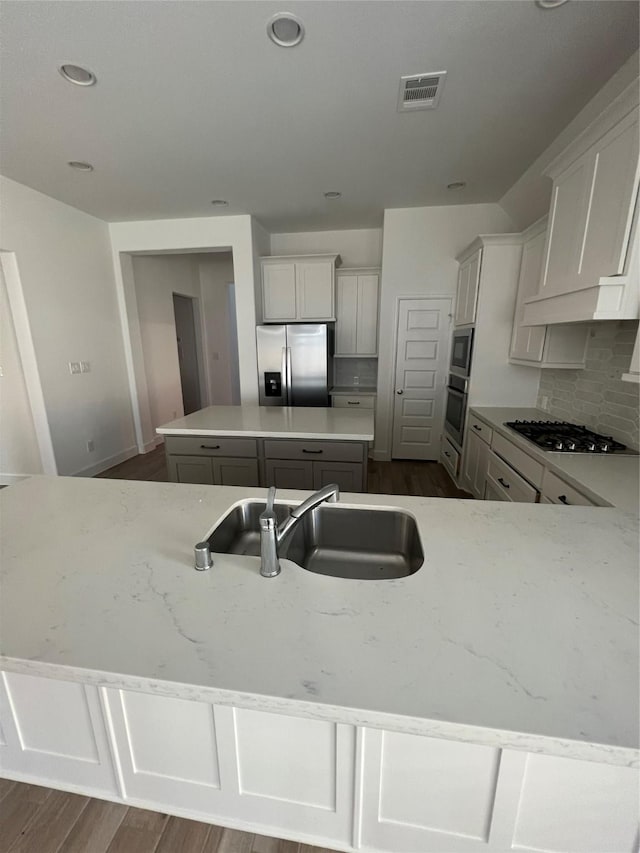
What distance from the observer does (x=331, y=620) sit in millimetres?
736

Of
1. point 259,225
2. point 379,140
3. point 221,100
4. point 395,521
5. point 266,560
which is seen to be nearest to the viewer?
point 266,560

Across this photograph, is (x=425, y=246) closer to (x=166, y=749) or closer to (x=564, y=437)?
(x=564, y=437)

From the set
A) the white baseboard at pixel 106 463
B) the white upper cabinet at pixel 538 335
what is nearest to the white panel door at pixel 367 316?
the white upper cabinet at pixel 538 335

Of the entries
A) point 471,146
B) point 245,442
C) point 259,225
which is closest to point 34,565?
point 245,442

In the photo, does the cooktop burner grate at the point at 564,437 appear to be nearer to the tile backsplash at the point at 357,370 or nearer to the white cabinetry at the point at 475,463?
the white cabinetry at the point at 475,463

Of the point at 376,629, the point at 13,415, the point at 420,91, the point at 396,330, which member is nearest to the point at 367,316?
the point at 396,330

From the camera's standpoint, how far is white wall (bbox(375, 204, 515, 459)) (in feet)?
12.4

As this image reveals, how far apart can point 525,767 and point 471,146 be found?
135 inches

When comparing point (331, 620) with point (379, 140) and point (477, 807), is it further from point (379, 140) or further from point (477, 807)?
point (379, 140)

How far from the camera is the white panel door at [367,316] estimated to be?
14.1 ft

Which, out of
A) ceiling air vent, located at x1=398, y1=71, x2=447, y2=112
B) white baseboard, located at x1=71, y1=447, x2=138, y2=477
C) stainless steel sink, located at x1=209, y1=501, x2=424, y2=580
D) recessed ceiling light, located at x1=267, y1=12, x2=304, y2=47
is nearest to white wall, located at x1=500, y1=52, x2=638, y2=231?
ceiling air vent, located at x1=398, y1=71, x2=447, y2=112

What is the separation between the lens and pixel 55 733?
961mm

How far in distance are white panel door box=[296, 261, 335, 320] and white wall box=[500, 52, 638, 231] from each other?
6.48ft

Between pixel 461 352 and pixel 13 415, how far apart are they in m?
4.52
